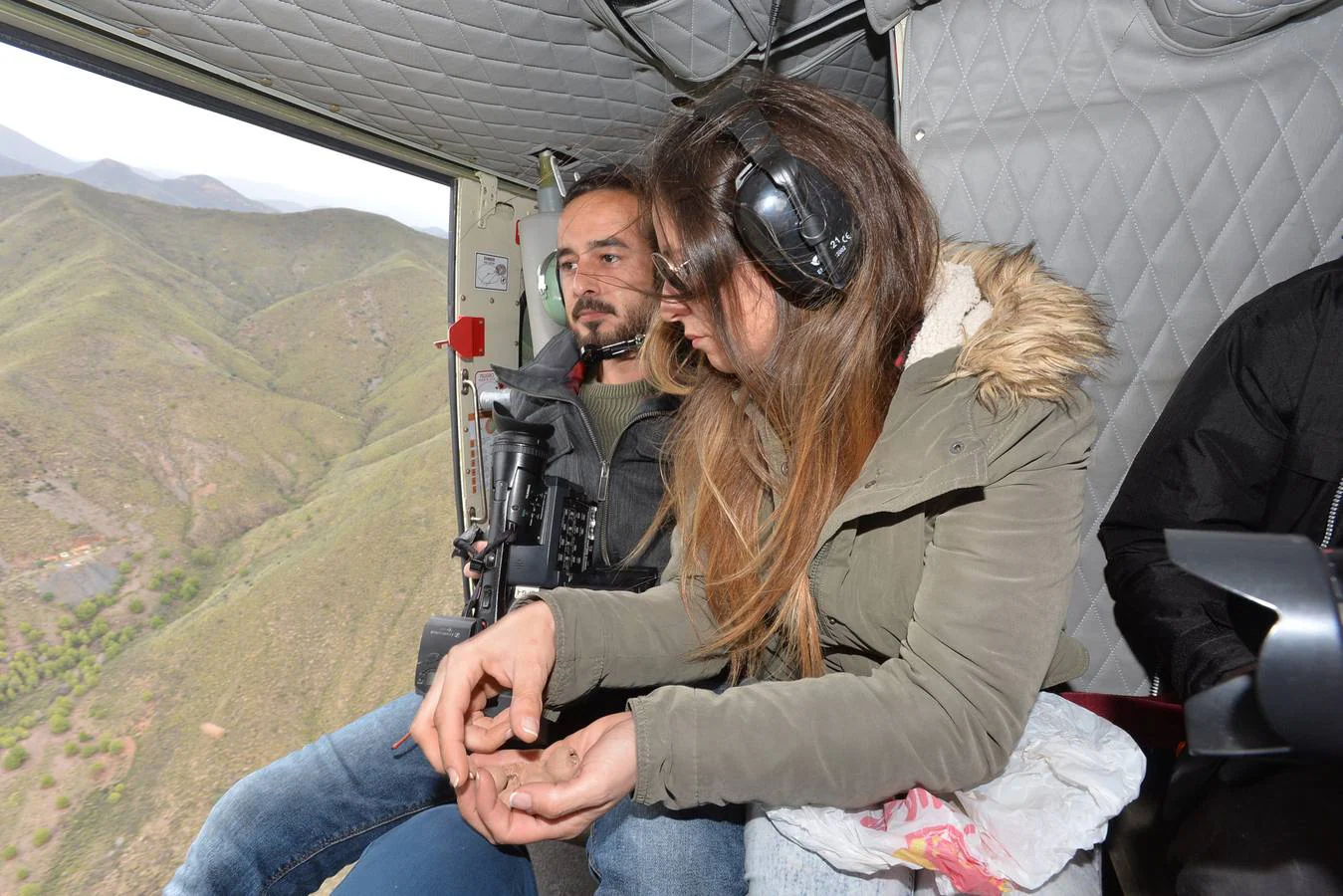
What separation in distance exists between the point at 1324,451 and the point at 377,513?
7.76 ft

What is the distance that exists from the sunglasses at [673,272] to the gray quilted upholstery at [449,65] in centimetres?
82

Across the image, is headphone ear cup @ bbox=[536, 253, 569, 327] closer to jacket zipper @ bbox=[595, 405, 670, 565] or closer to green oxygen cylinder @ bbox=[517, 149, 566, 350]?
green oxygen cylinder @ bbox=[517, 149, 566, 350]

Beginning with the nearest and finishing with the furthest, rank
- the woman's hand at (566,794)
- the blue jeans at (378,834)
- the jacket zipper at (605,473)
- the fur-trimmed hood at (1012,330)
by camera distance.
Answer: the woman's hand at (566,794) < the fur-trimmed hood at (1012,330) < the blue jeans at (378,834) < the jacket zipper at (605,473)

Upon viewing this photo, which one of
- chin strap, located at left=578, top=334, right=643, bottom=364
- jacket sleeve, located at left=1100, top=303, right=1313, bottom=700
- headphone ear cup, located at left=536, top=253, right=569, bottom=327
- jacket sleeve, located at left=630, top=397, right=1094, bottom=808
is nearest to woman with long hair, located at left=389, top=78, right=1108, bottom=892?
jacket sleeve, located at left=630, top=397, right=1094, bottom=808

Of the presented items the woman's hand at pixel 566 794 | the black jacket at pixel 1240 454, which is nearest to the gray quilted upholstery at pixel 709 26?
the black jacket at pixel 1240 454

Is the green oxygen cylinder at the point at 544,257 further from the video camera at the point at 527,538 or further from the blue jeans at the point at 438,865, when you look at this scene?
the blue jeans at the point at 438,865

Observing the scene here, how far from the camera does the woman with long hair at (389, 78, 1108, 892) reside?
2.80ft

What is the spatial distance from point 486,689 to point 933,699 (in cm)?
62

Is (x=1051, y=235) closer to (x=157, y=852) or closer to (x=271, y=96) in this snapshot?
(x=271, y=96)

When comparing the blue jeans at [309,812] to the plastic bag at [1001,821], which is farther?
the blue jeans at [309,812]

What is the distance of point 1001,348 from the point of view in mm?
934

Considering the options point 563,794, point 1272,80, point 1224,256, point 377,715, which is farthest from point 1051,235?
point 377,715

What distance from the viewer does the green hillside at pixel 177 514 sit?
154cm

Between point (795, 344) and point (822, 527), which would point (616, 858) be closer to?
point (822, 527)
